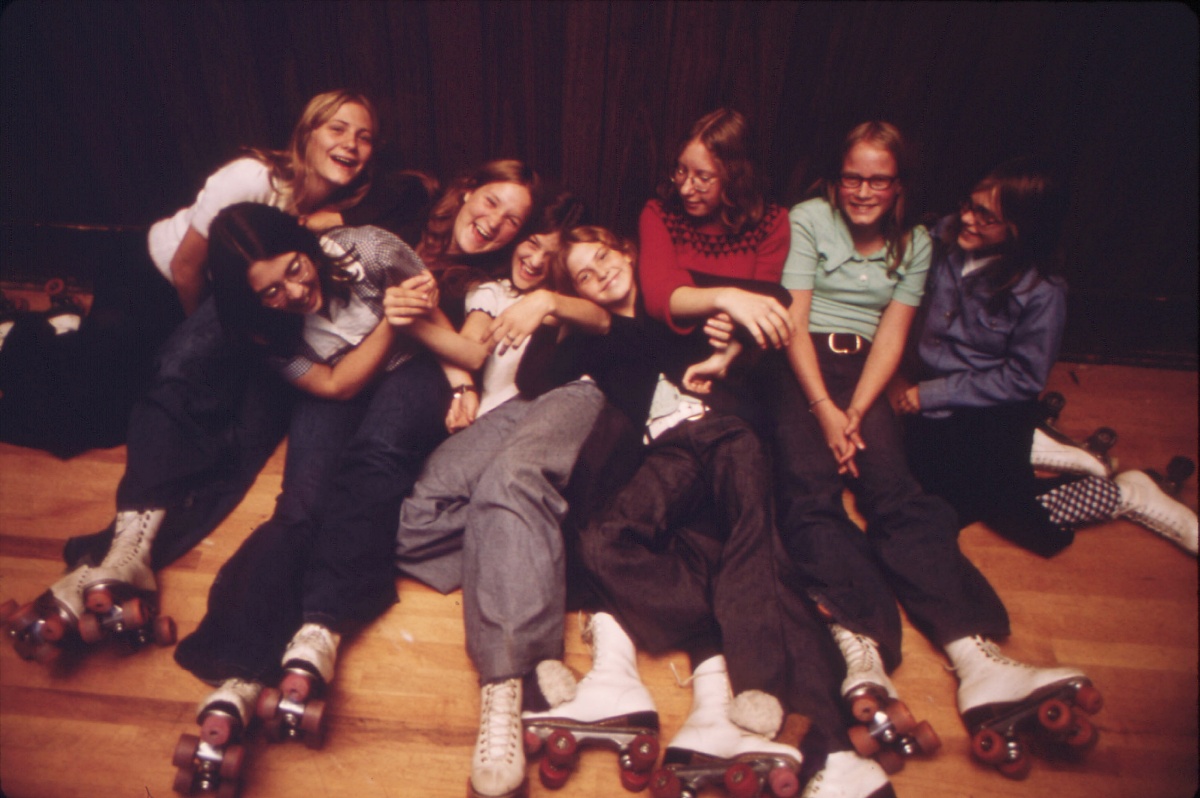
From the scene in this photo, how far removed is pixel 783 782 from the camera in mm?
1165

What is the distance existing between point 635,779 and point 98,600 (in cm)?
103

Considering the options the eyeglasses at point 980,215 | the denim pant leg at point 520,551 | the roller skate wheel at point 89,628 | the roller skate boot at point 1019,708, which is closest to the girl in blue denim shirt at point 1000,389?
the eyeglasses at point 980,215

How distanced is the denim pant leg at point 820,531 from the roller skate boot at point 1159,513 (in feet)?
2.31

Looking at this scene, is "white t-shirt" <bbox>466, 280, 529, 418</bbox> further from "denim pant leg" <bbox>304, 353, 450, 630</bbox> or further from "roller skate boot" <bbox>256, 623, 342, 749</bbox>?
"roller skate boot" <bbox>256, 623, 342, 749</bbox>

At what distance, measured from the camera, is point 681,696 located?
4.44 feet

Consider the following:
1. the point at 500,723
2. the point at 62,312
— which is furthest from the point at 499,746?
the point at 62,312

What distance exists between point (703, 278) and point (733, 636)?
2.63ft

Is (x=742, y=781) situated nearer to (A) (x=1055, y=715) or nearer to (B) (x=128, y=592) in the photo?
(A) (x=1055, y=715)

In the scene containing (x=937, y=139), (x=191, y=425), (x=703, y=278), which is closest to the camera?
(x=191, y=425)

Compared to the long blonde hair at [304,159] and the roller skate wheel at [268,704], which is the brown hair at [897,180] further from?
the roller skate wheel at [268,704]

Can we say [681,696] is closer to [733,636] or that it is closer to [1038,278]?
[733,636]

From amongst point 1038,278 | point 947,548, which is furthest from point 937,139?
point 947,548

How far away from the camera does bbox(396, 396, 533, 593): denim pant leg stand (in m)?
1.45

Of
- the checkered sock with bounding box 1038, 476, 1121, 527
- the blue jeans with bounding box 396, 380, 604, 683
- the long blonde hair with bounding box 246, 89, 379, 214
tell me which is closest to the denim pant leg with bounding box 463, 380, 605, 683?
the blue jeans with bounding box 396, 380, 604, 683
